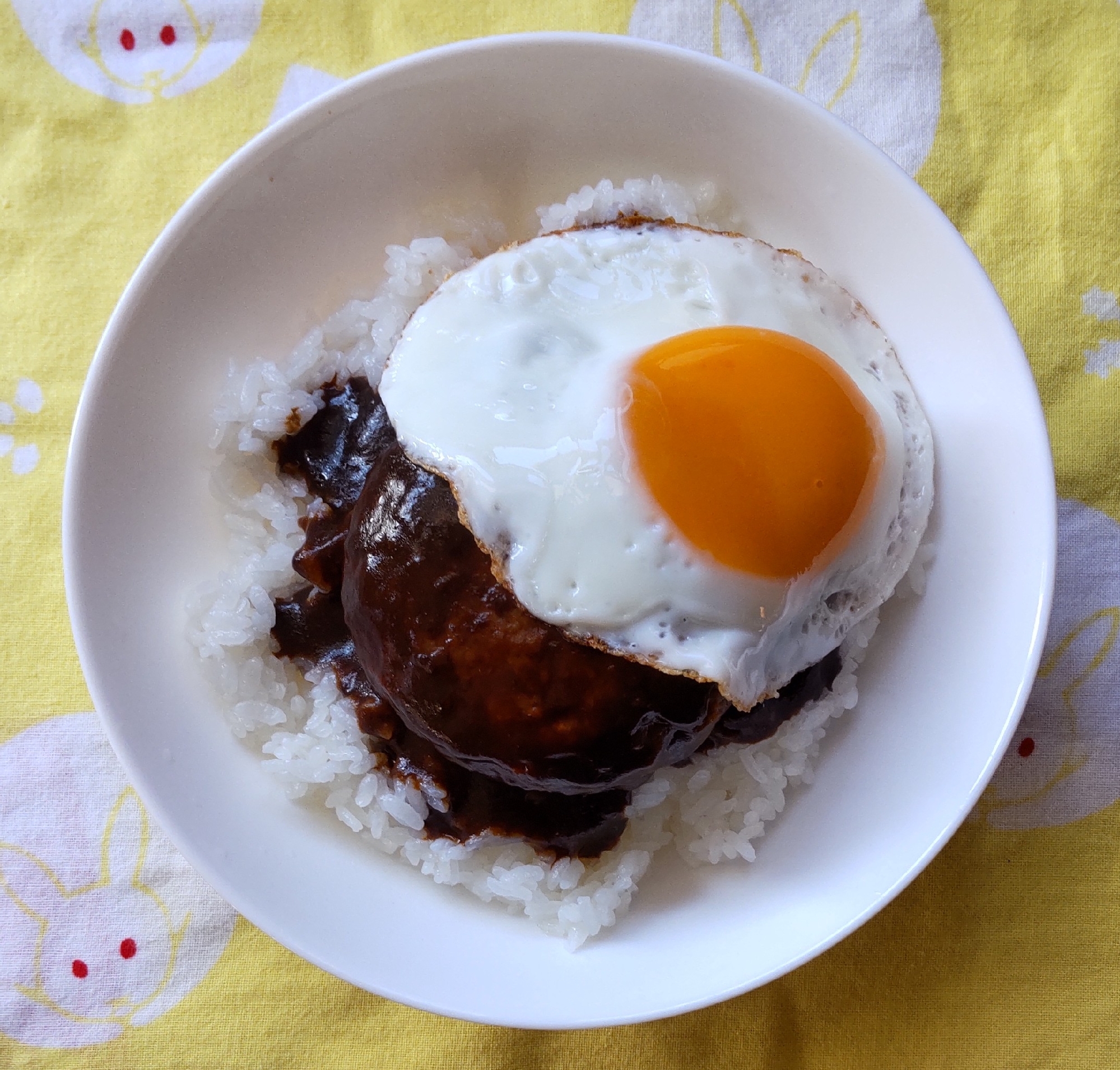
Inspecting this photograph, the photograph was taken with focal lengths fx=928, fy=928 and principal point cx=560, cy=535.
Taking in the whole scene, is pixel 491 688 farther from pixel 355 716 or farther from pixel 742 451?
pixel 742 451

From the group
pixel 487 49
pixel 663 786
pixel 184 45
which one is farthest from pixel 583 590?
pixel 184 45

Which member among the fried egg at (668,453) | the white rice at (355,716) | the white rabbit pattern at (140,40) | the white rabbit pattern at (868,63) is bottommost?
the white rice at (355,716)

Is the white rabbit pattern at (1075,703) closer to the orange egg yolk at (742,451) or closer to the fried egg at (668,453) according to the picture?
the fried egg at (668,453)

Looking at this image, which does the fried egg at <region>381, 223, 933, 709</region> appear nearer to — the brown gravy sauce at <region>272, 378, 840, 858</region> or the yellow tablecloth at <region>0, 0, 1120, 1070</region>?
the brown gravy sauce at <region>272, 378, 840, 858</region>

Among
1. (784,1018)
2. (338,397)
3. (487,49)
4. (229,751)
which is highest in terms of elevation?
(487,49)

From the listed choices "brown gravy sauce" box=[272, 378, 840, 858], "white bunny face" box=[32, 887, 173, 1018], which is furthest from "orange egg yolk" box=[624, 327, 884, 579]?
"white bunny face" box=[32, 887, 173, 1018]

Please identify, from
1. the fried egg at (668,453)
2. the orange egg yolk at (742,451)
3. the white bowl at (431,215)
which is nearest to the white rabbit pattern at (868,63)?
the white bowl at (431,215)

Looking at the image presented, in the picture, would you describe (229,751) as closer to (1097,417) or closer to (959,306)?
(959,306)
